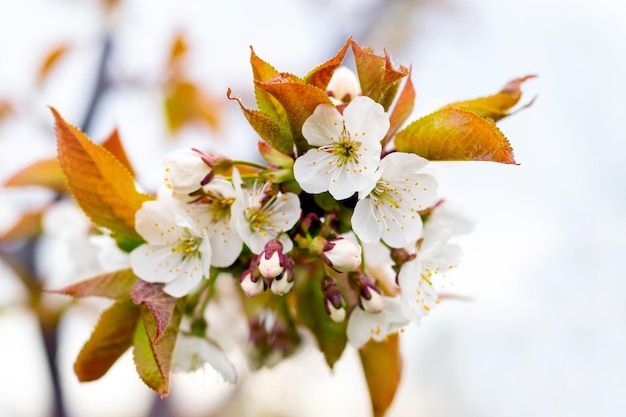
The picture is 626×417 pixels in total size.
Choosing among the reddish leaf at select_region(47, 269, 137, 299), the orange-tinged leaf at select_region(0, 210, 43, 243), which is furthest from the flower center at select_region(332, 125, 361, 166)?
the orange-tinged leaf at select_region(0, 210, 43, 243)

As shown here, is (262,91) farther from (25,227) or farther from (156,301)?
(25,227)

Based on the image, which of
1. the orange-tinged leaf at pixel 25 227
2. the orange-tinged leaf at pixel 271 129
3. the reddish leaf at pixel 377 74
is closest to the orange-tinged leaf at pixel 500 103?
the reddish leaf at pixel 377 74

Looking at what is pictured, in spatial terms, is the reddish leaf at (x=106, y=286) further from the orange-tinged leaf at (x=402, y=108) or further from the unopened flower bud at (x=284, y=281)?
the orange-tinged leaf at (x=402, y=108)

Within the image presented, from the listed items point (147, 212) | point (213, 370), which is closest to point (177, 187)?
point (147, 212)

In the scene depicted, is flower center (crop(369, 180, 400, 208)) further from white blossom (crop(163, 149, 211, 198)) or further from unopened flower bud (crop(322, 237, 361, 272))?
white blossom (crop(163, 149, 211, 198))

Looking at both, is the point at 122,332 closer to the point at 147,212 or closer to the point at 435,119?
the point at 147,212

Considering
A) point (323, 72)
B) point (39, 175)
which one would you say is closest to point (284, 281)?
point (323, 72)
